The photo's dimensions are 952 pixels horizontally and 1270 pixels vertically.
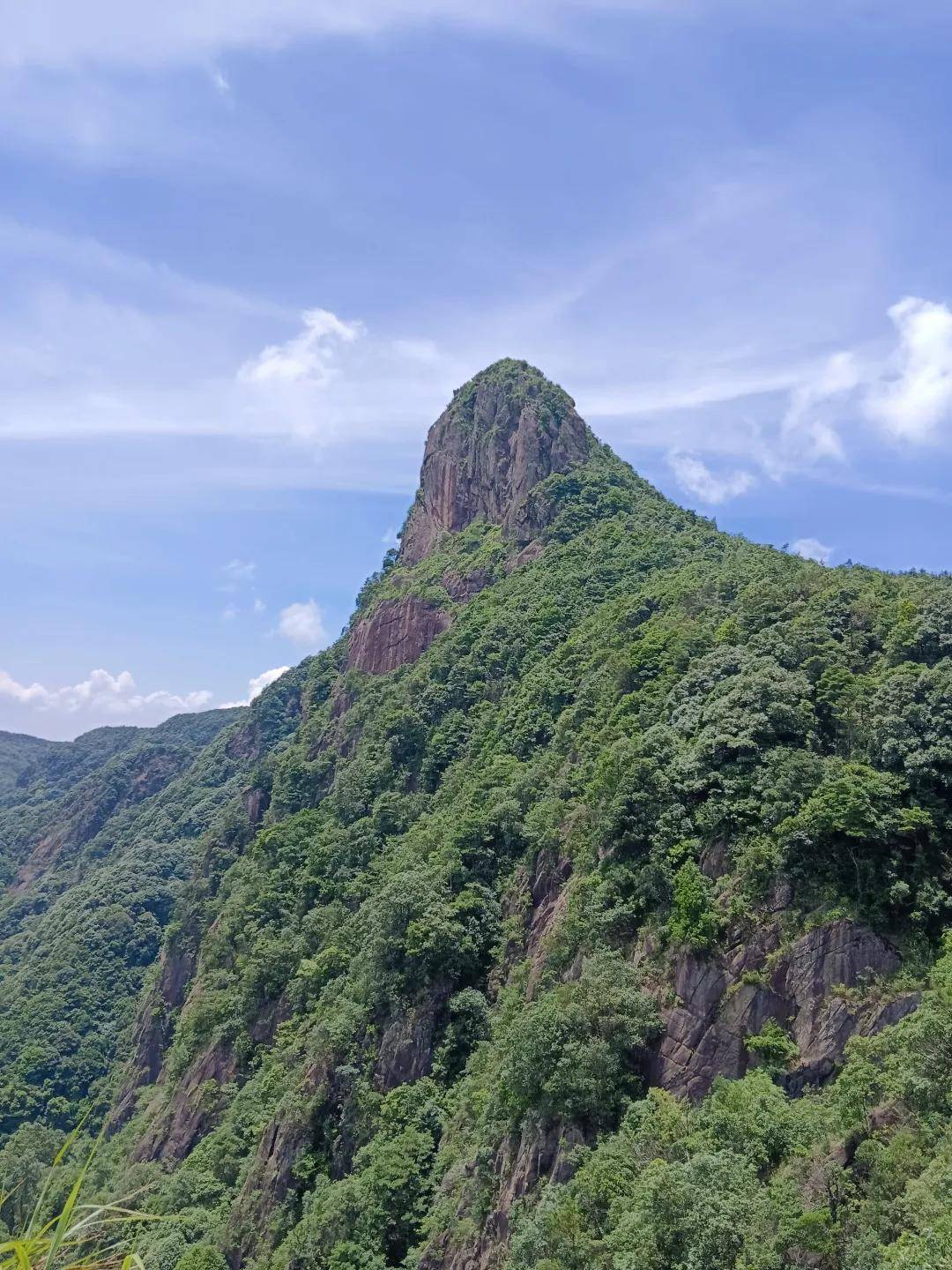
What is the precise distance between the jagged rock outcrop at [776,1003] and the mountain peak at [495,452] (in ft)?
217

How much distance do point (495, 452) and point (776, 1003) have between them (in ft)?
273

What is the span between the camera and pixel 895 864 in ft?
79.9

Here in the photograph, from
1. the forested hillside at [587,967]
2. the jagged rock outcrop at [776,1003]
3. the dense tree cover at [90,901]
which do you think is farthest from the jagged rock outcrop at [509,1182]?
the dense tree cover at [90,901]

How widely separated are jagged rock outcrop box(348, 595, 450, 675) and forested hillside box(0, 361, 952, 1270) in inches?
113

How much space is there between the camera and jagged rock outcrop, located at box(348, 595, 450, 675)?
83500 mm

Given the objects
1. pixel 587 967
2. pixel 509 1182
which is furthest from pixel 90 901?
pixel 587 967

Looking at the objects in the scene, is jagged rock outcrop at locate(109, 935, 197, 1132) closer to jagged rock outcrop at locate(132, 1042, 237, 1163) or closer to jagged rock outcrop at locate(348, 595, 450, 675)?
jagged rock outcrop at locate(132, 1042, 237, 1163)

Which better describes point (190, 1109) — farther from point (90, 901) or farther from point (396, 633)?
point (90, 901)

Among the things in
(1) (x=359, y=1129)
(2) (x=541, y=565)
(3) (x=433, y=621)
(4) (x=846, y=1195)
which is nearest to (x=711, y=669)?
(4) (x=846, y=1195)

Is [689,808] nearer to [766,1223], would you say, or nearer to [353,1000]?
[766,1223]

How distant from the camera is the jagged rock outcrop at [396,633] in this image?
3287 inches

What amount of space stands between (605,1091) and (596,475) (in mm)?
73726

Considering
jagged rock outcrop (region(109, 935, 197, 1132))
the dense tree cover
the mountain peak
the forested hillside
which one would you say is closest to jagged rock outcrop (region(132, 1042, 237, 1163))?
the forested hillside

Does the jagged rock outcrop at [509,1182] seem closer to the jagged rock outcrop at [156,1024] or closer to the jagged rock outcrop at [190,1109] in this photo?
the jagged rock outcrop at [190,1109]
